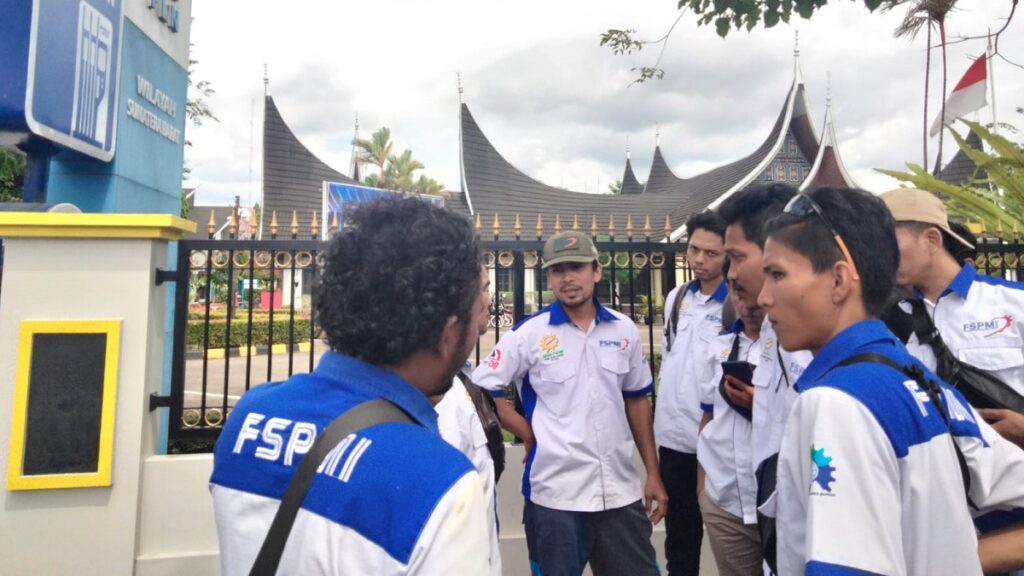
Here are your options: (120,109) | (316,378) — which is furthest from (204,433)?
(316,378)

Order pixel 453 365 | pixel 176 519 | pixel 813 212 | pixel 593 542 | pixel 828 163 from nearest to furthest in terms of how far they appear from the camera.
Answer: pixel 453 365 < pixel 813 212 < pixel 593 542 < pixel 176 519 < pixel 828 163

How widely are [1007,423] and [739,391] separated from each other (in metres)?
0.69

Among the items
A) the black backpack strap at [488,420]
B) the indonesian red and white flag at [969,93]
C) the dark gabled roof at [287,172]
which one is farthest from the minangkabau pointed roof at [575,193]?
the black backpack strap at [488,420]

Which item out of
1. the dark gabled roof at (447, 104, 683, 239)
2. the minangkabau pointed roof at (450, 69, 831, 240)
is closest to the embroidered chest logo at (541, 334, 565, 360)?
the minangkabau pointed roof at (450, 69, 831, 240)

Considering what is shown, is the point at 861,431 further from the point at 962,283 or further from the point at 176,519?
the point at 176,519

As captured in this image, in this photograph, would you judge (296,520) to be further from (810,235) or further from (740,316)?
(740,316)

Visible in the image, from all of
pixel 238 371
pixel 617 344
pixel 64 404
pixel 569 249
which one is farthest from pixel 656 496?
pixel 238 371

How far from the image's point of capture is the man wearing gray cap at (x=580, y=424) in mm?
2311

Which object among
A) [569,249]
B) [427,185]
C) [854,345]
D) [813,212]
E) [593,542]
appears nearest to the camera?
[854,345]

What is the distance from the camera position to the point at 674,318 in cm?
275

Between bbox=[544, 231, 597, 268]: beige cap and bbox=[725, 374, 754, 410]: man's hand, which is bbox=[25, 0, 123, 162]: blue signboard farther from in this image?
bbox=[725, 374, 754, 410]: man's hand

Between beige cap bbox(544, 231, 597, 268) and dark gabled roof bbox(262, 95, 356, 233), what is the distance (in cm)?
1861

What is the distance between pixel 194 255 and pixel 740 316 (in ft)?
8.95

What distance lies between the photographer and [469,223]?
1028 mm
